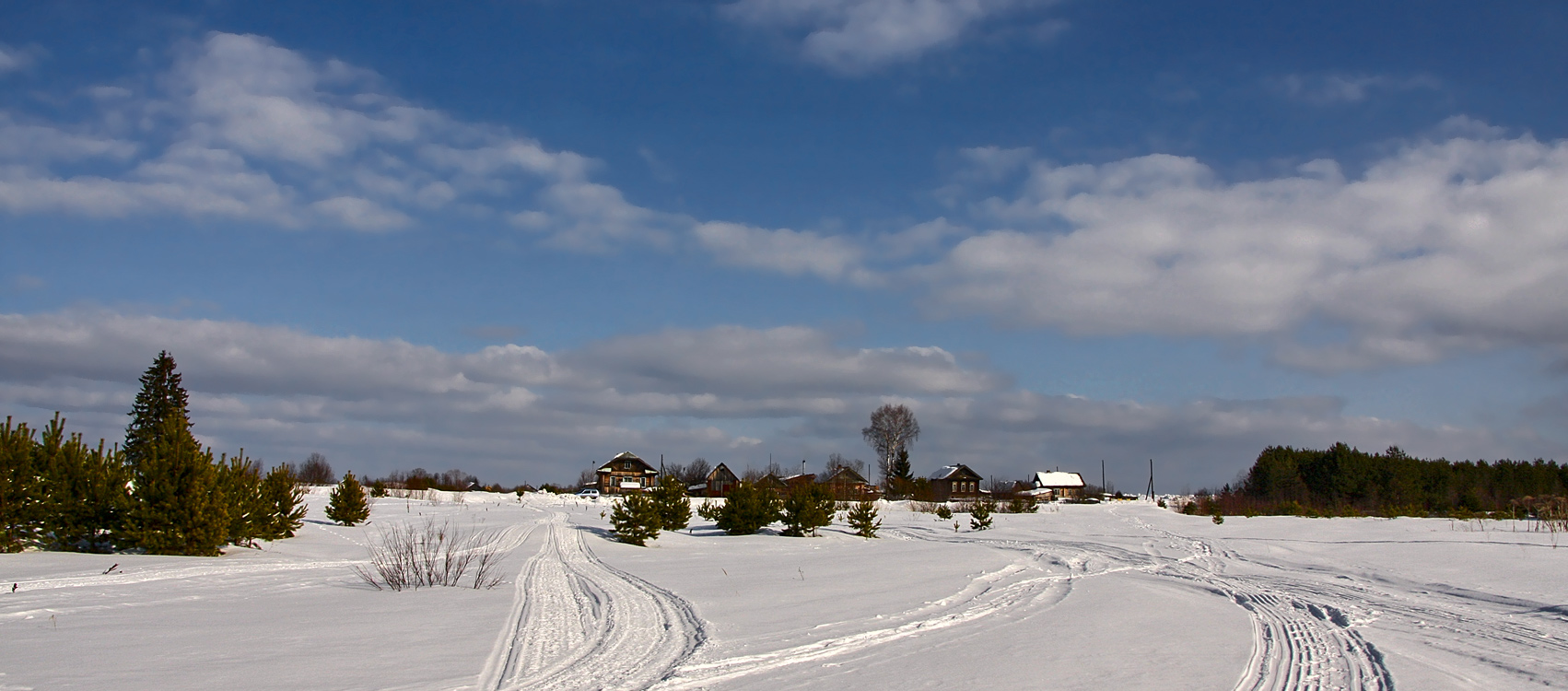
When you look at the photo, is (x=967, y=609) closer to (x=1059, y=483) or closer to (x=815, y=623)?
(x=815, y=623)

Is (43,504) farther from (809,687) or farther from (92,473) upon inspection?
(809,687)

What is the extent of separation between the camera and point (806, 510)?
26516 millimetres

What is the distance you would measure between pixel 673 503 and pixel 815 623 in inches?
748

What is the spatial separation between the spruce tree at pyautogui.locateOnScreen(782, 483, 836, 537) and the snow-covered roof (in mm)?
86069

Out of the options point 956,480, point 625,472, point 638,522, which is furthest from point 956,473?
point 638,522

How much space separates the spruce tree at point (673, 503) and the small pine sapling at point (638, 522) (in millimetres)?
2733

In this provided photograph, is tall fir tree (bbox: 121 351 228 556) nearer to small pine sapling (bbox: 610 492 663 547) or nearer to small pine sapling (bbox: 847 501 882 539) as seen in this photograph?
small pine sapling (bbox: 610 492 663 547)

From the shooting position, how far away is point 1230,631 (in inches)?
337

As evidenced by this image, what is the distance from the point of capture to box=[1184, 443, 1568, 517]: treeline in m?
50.8

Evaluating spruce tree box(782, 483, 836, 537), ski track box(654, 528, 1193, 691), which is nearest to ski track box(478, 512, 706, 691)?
ski track box(654, 528, 1193, 691)

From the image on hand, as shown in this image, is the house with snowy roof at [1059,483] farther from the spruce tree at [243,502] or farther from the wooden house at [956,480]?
the spruce tree at [243,502]

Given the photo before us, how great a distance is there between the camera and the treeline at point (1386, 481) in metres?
50.8

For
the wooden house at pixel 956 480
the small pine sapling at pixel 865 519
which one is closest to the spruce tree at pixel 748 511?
the small pine sapling at pixel 865 519

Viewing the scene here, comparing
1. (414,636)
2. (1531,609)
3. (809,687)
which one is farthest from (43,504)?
(1531,609)
